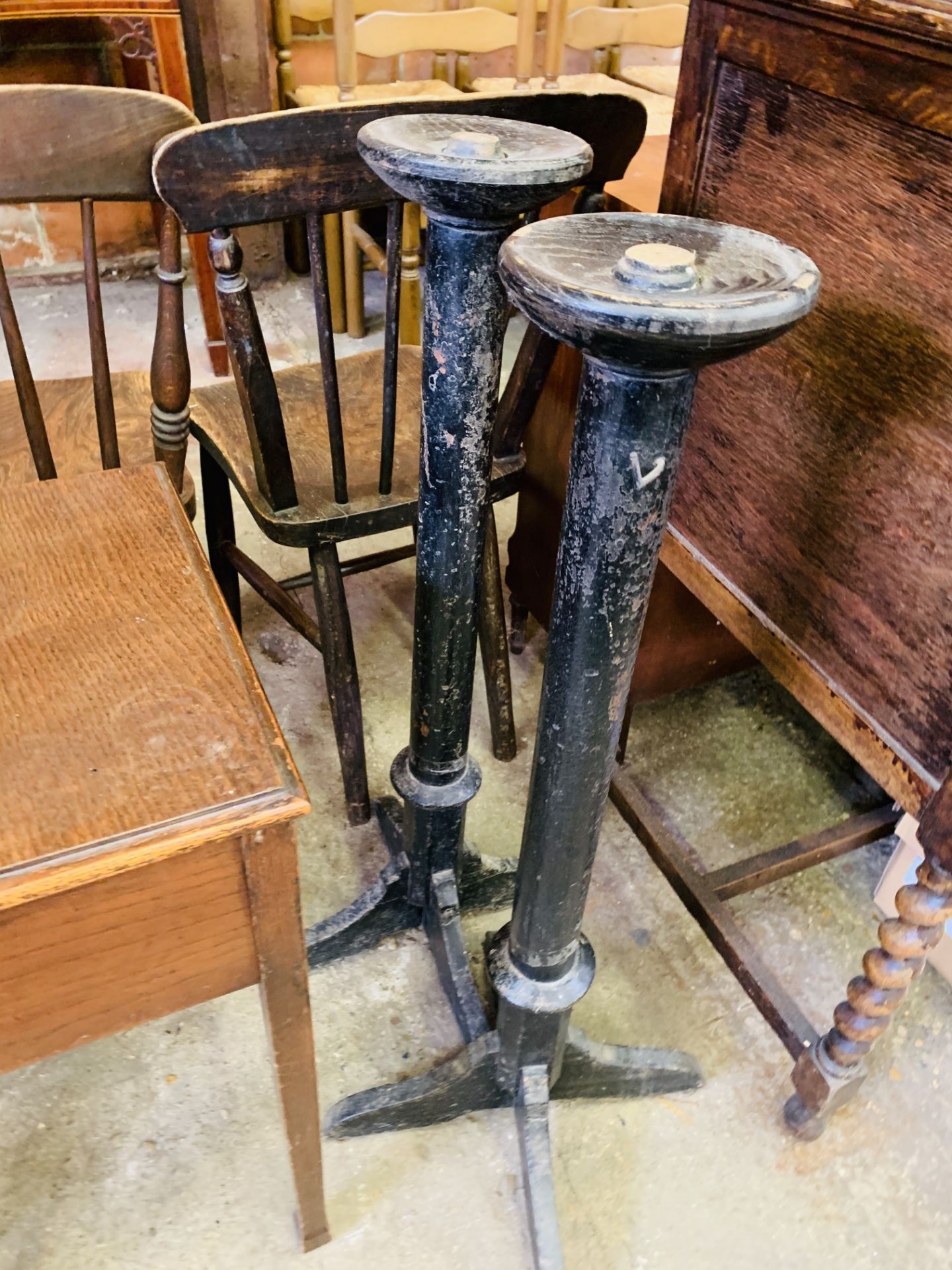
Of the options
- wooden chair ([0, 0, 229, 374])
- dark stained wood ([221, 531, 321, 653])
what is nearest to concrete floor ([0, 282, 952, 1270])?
dark stained wood ([221, 531, 321, 653])

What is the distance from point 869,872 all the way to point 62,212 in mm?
3010

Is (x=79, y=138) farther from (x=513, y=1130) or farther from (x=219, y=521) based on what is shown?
(x=513, y=1130)

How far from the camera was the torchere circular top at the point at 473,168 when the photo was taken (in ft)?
2.23

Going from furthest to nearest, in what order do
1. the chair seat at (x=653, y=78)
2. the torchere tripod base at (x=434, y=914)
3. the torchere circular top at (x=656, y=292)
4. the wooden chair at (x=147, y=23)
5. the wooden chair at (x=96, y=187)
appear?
the chair seat at (x=653, y=78), the wooden chair at (x=147, y=23), the torchere tripod base at (x=434, y=914), the wooden chair at (x=96, y=187), the torchere circular top at (x=656, y=292)

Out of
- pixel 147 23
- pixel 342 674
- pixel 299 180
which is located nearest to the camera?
pixel 299 180

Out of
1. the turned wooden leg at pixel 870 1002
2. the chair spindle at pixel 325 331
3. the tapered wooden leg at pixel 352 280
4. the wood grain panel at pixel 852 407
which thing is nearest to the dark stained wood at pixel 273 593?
the chair spindle at pixel 325 331

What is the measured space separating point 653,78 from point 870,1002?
2.79m

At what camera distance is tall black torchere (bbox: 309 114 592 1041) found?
2.31 ft

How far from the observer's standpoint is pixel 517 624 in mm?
1768

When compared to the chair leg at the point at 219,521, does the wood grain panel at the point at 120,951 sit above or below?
above

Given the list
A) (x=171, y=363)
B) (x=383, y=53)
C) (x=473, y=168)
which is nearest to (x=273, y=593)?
(x=171, y=363)

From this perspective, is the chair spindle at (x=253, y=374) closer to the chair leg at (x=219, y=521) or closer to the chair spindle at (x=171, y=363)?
the chair spindle at (x=171, y=363)

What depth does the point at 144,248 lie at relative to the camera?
10.4 ft

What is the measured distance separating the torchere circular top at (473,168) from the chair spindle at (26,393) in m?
0.55
